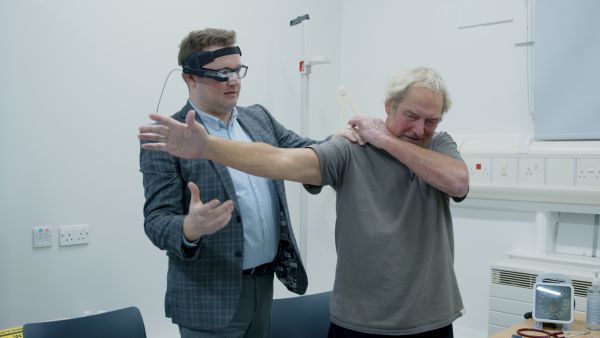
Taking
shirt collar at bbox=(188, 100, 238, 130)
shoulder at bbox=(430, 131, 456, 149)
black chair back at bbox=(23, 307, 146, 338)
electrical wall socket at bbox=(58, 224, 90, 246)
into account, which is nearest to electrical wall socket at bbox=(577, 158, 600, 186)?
shoulder at bbox=(430, 131, 456, 149)

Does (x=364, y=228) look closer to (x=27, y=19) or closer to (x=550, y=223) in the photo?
(x=27, y=19)

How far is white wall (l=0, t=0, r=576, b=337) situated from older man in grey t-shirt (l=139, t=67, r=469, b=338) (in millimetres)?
1657

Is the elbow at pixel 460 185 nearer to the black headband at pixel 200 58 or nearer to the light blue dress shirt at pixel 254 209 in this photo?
the light blue dress shirt at pixel 254 209

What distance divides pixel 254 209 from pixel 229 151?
51 cm

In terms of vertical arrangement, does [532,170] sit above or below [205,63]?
below

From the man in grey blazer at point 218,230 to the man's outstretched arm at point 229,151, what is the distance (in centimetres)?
26

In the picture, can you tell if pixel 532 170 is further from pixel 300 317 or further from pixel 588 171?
pixel 300 317

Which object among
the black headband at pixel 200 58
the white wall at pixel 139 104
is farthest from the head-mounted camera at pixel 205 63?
the white wall at pixel 139 104

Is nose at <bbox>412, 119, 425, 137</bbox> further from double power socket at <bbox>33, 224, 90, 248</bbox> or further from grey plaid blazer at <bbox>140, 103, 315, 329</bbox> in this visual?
double power socket at <bbox>33, 224, 90, 248</bbox>

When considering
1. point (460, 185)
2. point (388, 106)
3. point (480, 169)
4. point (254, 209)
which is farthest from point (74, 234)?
point (480, 169)

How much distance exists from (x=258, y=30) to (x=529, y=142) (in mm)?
1797

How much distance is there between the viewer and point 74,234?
8.84 feet

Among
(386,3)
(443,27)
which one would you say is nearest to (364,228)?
(443,27)

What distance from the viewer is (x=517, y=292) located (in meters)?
2.98
